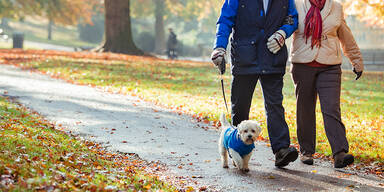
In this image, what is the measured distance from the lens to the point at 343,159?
537cm

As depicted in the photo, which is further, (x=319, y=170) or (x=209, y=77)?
(x=209, y=77)

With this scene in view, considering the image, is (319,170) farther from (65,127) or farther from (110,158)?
(65,127)

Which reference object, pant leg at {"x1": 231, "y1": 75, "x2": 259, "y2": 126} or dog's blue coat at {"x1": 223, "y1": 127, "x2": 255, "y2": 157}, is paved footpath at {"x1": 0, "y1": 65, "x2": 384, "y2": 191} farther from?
pant leg at {"x1": 231, "y1": 75, "x2": 259, "y2": 126}

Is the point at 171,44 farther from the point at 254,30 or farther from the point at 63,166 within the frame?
the point at 63,166

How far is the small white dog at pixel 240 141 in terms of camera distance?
498 cm

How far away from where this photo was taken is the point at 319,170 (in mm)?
5680

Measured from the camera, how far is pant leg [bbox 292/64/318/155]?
18.9 feet

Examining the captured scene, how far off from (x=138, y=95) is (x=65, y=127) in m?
4.83

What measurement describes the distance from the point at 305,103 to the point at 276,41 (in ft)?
3.52

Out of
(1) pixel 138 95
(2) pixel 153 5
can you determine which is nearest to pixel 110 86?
(1) pixel 138 95

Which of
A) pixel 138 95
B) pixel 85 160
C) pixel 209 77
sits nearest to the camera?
pixel 85 160

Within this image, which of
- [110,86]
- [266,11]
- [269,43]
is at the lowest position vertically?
[110,86]

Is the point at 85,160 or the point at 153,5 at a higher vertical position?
the point at 153,5

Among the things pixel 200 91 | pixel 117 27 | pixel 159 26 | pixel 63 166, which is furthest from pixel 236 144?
pixel 159 26
